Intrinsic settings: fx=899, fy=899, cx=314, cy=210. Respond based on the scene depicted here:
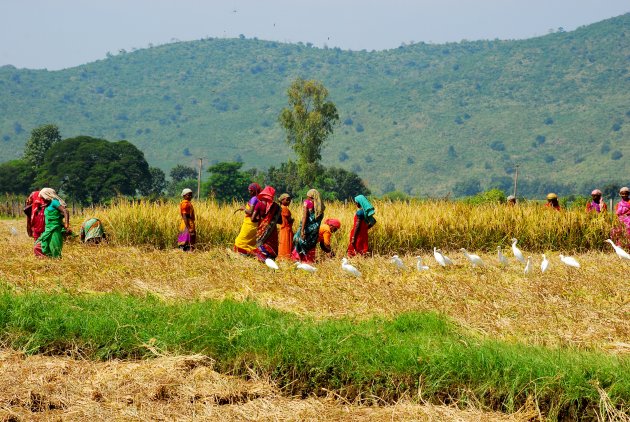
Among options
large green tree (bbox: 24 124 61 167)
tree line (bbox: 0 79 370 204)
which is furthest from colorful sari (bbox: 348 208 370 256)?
large green tree (bbox: 24 124 61 167)

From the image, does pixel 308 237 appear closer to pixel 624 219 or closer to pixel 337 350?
pixel 624 219

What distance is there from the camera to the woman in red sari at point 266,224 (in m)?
14.0

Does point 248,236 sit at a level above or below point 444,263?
above

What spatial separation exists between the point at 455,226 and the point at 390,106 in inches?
5045

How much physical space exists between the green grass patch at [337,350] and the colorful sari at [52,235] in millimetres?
4553

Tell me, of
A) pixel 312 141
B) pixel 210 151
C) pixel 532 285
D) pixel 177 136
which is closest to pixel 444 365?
pixel 532 285

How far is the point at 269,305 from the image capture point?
9.87 meters

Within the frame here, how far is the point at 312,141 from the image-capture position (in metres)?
61.4

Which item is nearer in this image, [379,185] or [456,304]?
[456,304]

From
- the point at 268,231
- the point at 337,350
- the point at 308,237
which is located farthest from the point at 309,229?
the point at 337,350

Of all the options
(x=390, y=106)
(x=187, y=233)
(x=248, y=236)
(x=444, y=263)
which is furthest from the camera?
(x=390, y=106)

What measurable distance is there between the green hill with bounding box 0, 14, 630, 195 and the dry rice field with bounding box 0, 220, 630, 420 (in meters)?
94.7

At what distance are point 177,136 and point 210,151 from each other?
10771mm

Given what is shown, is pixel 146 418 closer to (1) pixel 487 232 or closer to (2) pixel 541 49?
(1) pixel 487 232
